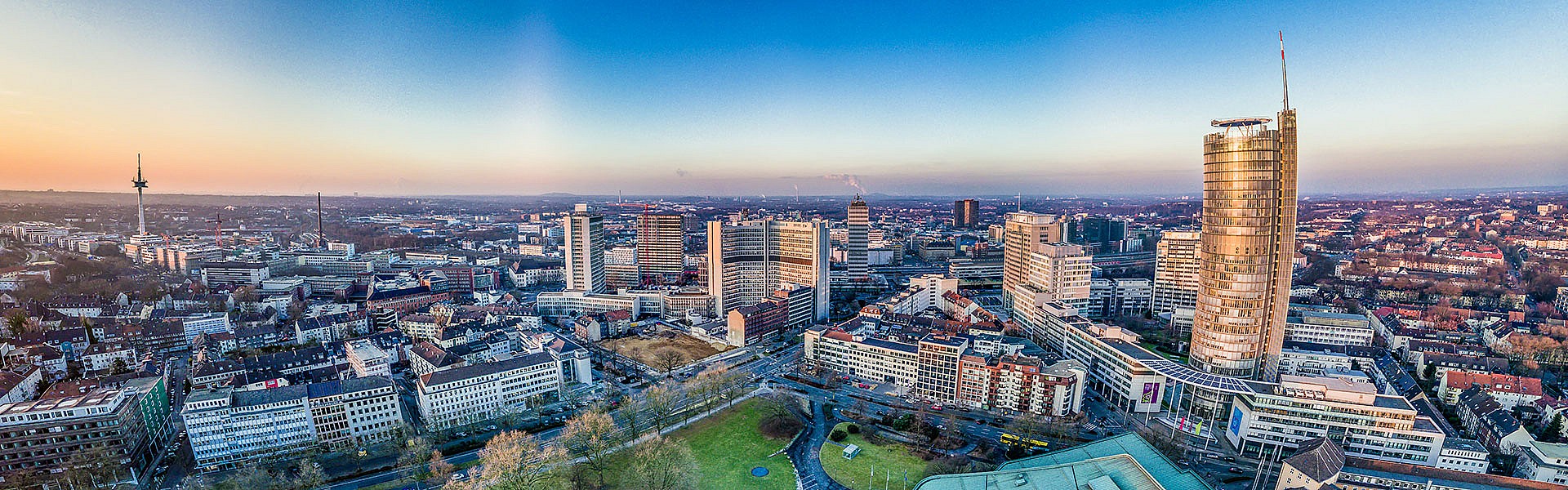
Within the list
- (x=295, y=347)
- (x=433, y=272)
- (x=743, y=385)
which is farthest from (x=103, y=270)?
(x=743, y=385)

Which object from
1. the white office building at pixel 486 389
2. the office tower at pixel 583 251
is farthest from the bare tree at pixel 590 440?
the office tower at pixel 583 251

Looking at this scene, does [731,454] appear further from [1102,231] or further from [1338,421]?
[1102,231]

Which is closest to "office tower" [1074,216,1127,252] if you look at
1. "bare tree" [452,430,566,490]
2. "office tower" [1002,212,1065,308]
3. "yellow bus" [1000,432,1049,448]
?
"office tower" [1002,212,1065,308]

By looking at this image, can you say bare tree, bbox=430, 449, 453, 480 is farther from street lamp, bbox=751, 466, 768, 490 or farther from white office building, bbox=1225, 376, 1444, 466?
white office building, bbox=1225, 376, 1444, 466

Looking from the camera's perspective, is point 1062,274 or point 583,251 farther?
point 583,251

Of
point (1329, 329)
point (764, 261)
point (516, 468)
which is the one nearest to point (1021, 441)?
point (516, 468)

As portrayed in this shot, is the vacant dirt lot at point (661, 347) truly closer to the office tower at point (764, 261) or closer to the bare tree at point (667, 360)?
the bare tree at point (667, 360)
